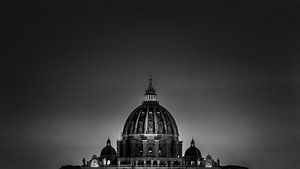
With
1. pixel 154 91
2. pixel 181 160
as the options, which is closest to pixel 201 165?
pixel 181 160

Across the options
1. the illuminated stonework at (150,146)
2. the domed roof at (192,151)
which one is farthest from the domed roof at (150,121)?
the domed roof at (192,151)

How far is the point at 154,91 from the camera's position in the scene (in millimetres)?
184750

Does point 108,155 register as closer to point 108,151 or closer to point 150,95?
point 108,151

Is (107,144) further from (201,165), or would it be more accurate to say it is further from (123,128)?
(201,165)

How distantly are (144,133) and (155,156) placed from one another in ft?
13.0

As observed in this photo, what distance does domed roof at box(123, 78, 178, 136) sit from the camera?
181 meters

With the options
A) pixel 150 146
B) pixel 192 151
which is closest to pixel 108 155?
pixel 150 146

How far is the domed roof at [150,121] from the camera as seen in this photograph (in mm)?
180750

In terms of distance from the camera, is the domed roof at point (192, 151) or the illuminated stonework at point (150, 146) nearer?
the illuminated stonework at point (150, 146)

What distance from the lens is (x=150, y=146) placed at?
180500mm

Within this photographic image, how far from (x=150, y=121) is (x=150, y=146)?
12.3 feet

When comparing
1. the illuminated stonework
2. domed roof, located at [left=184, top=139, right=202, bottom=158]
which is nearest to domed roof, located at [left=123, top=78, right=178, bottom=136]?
the illuminated stonework

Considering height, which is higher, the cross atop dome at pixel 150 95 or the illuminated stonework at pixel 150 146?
the cross atop dome at pixel 150 95

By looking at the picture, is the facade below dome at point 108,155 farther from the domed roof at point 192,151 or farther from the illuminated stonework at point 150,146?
the domed roof at point 192,151
